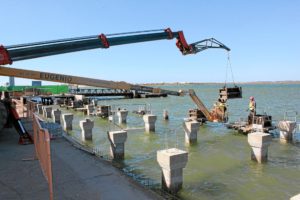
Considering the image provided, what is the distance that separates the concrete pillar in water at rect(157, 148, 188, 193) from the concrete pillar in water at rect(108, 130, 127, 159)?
4.74m

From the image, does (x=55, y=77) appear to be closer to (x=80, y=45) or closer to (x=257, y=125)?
(x=80, y=45)

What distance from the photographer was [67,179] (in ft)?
28.2

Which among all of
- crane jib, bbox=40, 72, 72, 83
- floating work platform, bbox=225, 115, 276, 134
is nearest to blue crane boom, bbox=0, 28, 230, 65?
crane jib, bbox=40, 72, 72, 83

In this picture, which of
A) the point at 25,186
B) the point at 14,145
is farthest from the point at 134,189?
the point at 14,145

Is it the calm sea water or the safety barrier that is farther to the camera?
the calm sea water

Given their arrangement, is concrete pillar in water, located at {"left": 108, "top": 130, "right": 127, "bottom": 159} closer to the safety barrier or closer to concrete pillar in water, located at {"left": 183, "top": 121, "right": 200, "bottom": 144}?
the safety barrier

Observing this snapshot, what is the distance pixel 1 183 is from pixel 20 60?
259 inches

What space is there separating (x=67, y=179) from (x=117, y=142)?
19.0ft

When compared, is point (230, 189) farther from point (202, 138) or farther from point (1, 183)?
point (202, 138)

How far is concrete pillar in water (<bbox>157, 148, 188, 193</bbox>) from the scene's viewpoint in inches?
375

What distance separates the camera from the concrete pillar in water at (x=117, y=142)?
14.2 m

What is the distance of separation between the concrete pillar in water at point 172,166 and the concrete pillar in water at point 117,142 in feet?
15.5

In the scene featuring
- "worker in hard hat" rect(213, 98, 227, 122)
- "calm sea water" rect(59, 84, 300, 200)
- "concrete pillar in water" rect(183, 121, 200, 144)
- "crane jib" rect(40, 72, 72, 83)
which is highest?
"crane jib" rect(40, 72, 72, 83)

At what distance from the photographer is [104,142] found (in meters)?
19.9
